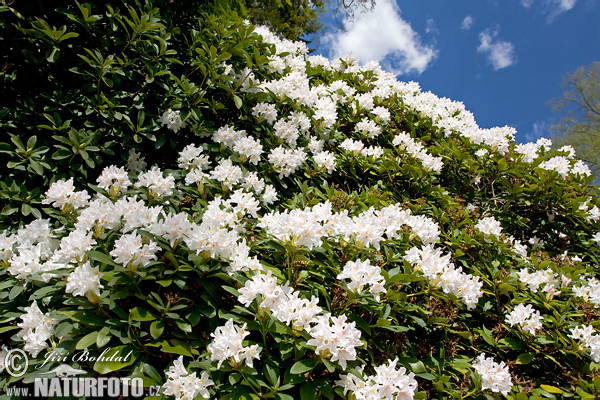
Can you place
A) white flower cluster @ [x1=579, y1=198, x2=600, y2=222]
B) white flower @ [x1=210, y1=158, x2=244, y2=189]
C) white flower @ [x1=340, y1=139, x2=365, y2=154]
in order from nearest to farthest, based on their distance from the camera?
white flower @ [x1=210, y1=158, x2=244, y2=189]
white flower @ [x1=340, y1=139, x2=365, y2=154]
white flower cluster @ [x1=579, y1=198, x2=600, y2=222]

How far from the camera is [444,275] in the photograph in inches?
73.0

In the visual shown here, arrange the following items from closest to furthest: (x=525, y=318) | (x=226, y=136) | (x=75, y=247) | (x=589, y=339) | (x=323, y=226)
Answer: (x=75, y=247) < (x=323, y=226) < (x=589, y=339) < (x=525, y=318) < (x=226, y=136)

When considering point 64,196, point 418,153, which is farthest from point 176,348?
point 418,153

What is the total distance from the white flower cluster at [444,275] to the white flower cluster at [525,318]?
32 centimetres

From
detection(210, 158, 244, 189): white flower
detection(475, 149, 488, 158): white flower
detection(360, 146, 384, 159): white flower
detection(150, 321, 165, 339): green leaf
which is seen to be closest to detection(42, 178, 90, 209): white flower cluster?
detection(210, 158, 244, 189): white flower

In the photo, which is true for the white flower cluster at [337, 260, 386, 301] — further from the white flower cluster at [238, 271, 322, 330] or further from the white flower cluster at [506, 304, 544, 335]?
the white flower cluster at [506, 304, 544, 335]

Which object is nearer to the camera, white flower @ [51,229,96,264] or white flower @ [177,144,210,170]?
white flower @ [51,229,96,264]

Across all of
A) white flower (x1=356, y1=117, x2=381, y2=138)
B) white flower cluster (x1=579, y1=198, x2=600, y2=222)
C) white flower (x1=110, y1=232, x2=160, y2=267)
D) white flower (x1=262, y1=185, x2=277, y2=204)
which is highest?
white flower (x1=356, y1=117, x2=381, y2=138)

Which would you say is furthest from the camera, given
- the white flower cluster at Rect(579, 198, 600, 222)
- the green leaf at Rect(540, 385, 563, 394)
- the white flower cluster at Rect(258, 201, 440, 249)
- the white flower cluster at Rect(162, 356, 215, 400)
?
the white flower cluster at Rect(579, 198, 600, 222)

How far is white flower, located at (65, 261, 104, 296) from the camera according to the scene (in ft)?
4.73

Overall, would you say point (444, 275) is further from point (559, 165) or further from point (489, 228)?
point (559, 165)

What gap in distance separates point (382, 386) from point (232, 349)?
0.60 meters

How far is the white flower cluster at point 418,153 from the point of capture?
9.92 ft

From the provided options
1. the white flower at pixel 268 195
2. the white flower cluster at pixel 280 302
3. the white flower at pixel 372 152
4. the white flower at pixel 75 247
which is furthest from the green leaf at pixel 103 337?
the white flower at pixel 372 152
